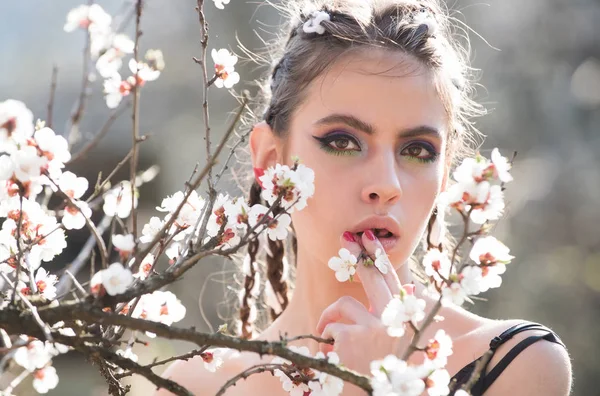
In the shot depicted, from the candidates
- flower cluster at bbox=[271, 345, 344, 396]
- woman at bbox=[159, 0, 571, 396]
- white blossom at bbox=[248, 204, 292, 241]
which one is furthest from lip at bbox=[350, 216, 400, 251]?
flower cluster at bbox=[271, 345, 344, 396]

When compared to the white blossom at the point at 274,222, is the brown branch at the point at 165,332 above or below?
below

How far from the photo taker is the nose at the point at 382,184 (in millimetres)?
1462

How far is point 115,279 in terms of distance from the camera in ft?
2.98

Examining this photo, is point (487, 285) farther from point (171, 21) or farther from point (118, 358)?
point (171, 21)

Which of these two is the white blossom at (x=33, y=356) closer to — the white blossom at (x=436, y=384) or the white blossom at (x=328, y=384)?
the white blossom at (x=328, y=384)

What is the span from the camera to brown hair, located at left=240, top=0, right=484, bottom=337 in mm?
1672

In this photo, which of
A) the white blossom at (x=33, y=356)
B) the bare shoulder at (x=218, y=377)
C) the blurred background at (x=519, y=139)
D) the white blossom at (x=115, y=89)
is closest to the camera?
the white blossom at (x=33, y=356)

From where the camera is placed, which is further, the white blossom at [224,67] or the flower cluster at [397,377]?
the white blossom at [224,67]

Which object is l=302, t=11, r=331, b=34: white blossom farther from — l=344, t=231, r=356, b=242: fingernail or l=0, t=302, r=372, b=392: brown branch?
l=0, t=302, r=372, b=392: brown branch

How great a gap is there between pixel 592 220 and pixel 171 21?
427 centimetres

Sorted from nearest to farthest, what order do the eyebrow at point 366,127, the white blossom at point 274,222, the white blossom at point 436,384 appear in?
1. the white blossom at point 436,384
2. the white blossom at point 274,222
3. the eyebrow at point 366,127

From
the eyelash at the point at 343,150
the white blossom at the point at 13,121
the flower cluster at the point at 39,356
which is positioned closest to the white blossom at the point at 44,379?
the flower cluster at the point at 39,356

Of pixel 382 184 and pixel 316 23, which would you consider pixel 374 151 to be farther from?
pixel 316 23

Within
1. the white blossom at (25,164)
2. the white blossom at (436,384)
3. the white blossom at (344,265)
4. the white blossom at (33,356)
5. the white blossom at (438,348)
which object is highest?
the white blossom at (344,265)
